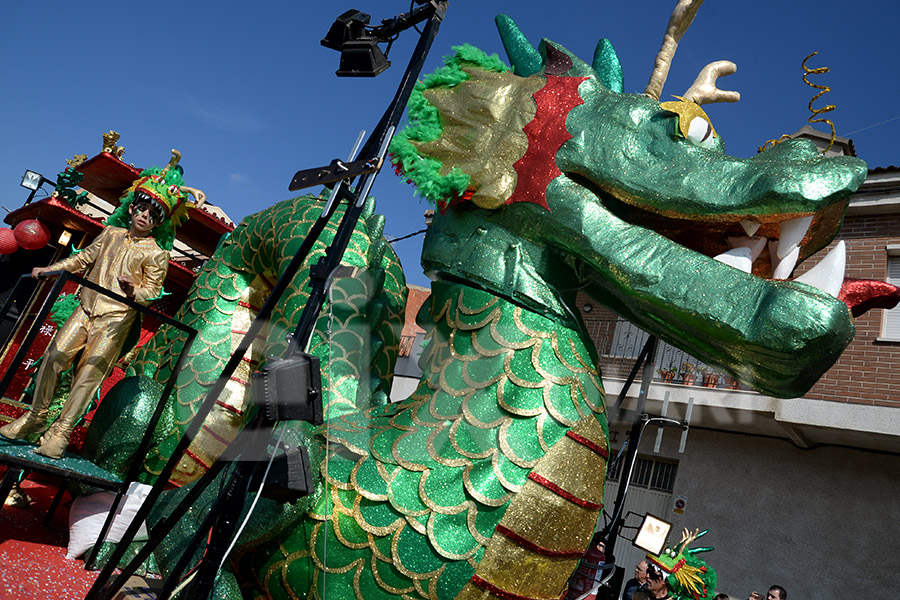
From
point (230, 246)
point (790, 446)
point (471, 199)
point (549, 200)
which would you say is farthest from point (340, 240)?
point (790, 446)

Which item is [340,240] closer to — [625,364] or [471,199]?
[471,199]

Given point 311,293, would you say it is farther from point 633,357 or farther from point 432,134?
point 633,357

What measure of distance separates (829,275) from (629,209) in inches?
22.1

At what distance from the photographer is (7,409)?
391cm

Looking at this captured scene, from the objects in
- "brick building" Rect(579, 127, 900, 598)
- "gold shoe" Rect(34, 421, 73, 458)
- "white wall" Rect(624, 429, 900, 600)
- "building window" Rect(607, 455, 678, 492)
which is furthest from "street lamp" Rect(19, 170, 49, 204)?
"white wall" Rect(624, 429, 900, 600)

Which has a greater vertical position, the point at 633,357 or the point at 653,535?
the point at 633,357

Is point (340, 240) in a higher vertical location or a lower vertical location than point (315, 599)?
higher

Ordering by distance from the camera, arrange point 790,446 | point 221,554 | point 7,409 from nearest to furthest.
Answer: point 221,554, point 7,409, point 790,446

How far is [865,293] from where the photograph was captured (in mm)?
1772

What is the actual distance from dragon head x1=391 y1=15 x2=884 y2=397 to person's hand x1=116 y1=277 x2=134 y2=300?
1.19 metres

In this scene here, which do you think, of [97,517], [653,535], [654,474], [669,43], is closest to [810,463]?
[654,474]

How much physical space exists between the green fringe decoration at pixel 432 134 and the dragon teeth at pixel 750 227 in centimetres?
77

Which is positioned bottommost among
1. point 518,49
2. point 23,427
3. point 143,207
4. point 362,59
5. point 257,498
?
point 23,427

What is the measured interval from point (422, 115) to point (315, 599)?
140 cm
